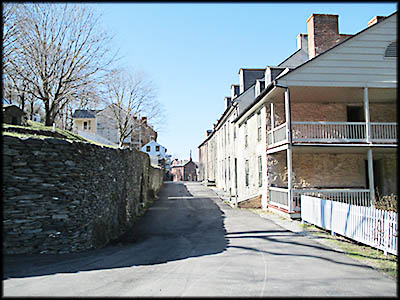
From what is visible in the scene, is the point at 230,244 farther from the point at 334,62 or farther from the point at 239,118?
the point at 239,118

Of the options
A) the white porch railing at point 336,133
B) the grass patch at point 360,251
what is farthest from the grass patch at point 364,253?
the white porch railing at point 336,133

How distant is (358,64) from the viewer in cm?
1395

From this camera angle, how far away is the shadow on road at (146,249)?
21.6 ft

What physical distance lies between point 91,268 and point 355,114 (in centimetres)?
1516

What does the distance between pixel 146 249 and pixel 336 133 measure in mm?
10778

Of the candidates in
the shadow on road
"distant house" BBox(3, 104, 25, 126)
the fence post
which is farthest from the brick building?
"distant house" BBox(3, 104, 25, 126)

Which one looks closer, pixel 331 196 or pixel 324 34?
pixel 331 196

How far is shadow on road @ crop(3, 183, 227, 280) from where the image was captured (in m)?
6.60

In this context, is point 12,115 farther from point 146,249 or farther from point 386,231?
point 386,231

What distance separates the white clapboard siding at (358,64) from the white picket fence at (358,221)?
573 cm

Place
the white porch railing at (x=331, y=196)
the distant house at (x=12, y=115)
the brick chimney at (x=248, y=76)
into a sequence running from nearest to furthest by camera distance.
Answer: the white porch railing at (x=331, y=196)
the distant house at (x=12, y=115)
the brick chimney at (x=248, y=76)

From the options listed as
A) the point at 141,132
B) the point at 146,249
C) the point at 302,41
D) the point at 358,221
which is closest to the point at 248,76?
the point at 302,41

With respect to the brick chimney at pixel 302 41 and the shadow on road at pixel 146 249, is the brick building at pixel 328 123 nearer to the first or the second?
the shadow on road at pixel 146 249

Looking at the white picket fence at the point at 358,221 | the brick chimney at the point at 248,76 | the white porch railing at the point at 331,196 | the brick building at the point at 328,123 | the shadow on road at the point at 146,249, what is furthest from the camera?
the brick chimney at the point at 248,76
